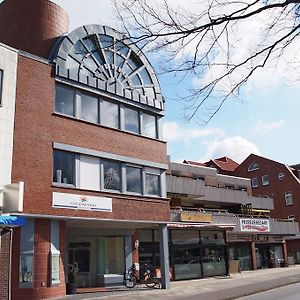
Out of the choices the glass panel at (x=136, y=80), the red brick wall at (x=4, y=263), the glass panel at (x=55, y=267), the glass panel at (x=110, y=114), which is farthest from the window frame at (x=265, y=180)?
the red brick wall at (x=4, y=263)

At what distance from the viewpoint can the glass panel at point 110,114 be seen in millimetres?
23103

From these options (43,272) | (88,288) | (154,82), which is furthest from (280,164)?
(43,272)

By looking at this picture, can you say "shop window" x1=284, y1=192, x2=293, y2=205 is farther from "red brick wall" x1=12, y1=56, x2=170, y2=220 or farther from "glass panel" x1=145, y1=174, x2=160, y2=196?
"red brick wall" x1=12, y1=56, x2=170, y2=220

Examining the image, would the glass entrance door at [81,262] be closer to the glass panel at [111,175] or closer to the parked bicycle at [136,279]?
the parked bicycle at [136,279]

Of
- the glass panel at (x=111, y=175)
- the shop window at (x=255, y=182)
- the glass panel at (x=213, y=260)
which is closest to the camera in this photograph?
the glass panel at (x=111, y=175)

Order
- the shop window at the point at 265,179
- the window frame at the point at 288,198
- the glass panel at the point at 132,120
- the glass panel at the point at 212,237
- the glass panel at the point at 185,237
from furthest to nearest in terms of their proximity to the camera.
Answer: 1. the shop window at the point at 265,179
2. the window frame at the point at 288,198
3. the glass panel at the point at 212,237
4. the glass panel at the point at 185,237
5. the glass panel at the point at 132,120

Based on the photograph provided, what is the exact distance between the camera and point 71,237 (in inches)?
975

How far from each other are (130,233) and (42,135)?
873cm

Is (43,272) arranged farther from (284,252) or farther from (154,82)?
(284,252)

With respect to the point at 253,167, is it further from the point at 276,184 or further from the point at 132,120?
the point at 132,120

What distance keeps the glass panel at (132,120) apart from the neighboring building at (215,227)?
20.8ft

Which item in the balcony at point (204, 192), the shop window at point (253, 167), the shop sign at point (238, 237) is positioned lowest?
the shop sign at point (238, 237)

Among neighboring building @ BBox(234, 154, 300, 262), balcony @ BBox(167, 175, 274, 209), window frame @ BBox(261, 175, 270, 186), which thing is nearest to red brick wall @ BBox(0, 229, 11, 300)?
balcony @ BBox(167, 175, 274, 209)

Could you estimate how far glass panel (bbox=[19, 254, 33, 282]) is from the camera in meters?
18.7
